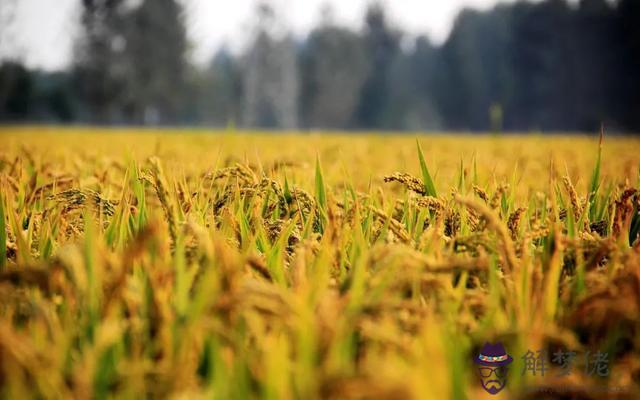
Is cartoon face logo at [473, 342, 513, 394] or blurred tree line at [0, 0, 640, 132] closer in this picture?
cartoon face logo at [473, 342, 513, 394]

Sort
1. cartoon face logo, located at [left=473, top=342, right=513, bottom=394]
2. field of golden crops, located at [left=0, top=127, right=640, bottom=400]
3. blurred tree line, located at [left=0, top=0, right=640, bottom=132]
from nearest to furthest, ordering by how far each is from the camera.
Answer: field of golden crops, located at [left=0, top=127, right=640, bottom=400] → cartoon face logo, located at [left=473, top=342, right=513, bottom=394] → blurred tree line, located at [left=0, top=0, right=640, bottom=132]

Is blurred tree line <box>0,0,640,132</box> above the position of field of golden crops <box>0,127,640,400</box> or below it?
above

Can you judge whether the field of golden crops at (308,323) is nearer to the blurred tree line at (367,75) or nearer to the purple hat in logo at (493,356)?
the purple hat in logo at (493,356)

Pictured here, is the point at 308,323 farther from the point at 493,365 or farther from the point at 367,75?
the point at 367,75

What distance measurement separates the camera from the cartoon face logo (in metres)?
0.70

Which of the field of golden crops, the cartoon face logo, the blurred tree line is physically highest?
the blurred tree line

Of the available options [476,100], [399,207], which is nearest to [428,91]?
[476,100]

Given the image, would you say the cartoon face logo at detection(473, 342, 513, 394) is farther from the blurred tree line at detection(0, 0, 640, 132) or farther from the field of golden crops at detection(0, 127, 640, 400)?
the blurred tree line at detection(0, 0, 640, 132)

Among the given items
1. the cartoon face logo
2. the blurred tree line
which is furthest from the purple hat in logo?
the blurred tree line

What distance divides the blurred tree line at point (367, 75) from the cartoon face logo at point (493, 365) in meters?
41.5

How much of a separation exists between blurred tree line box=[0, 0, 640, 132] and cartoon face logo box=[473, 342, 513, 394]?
136 feet

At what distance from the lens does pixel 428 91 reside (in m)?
49.6

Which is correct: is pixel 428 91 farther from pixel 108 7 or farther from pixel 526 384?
pixel 526 384

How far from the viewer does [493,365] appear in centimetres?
71
